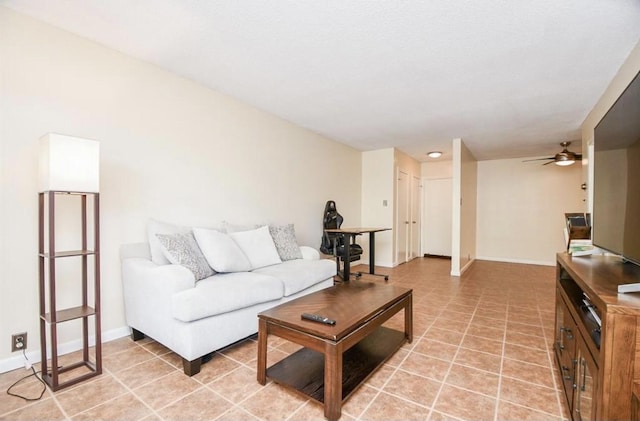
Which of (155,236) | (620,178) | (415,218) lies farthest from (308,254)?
(415,218)

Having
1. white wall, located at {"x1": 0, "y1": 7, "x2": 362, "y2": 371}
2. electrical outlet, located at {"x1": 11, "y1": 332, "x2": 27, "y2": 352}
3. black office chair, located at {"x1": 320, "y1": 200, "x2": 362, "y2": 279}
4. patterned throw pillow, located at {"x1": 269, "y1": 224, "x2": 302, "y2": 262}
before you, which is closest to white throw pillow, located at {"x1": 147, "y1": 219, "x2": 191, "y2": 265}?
white wall, located at {"x1": 0, "y1": 7, "x2": 362, "y2": 371}

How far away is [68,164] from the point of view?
1814 mm

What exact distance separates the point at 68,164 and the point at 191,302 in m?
1.13

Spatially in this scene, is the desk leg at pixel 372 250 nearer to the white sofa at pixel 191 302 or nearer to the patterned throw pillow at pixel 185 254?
the white sofa at pixel 191 302

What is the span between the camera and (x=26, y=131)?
2.04 metres

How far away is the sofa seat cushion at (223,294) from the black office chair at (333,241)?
6.01 ft

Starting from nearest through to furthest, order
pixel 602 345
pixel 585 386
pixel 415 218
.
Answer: pixel 602 345
pixel 585 386
pixel 415 218

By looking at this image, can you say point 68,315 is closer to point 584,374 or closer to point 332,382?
point 332,382

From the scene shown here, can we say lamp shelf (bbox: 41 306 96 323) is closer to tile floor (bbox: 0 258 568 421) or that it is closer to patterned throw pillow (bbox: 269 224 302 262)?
tile floor (bbox: 0 258 568 421)

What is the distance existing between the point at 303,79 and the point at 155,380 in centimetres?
270

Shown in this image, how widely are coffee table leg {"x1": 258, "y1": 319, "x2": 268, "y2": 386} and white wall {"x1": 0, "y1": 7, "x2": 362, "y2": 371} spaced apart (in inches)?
58.2

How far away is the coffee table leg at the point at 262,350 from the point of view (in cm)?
178

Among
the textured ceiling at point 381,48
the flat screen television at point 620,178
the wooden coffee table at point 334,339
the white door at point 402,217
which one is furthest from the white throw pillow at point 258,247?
the white door at point 402,217

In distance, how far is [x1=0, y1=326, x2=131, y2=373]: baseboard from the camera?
6.37ft
